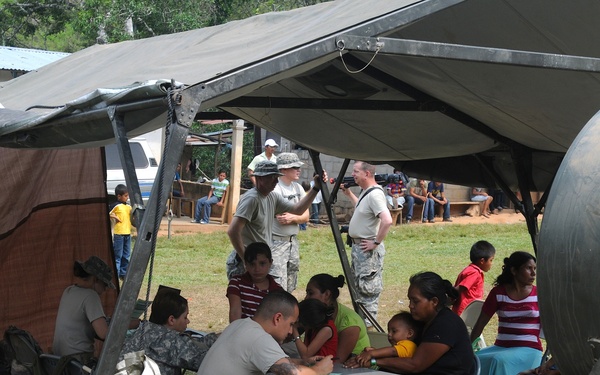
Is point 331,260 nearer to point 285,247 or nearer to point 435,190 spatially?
point 285,247

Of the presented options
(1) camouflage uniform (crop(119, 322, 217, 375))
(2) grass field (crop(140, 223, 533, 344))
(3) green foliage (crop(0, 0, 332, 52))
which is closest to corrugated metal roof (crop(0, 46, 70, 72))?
(3) green foliage (crop(0, 0, 332, 52))

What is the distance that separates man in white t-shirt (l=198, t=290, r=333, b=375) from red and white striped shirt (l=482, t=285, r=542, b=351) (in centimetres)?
200

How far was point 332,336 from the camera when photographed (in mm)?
5324

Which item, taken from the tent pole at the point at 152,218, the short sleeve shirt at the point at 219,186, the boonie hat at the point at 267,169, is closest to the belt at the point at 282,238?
the boonie hat at the point at 267,169

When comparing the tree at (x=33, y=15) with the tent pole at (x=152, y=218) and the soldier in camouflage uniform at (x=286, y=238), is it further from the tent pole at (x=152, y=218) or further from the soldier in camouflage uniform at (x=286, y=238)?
the tent pole at (x=152, y=218)

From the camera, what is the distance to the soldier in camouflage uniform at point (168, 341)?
4.85 metres

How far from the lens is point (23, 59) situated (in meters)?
19.3

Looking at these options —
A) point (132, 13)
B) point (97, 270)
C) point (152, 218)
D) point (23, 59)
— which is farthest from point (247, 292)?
point (132, 13)

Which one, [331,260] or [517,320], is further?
[331,260]

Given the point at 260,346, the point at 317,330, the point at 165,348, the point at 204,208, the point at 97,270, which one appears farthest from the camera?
the point at 204,208

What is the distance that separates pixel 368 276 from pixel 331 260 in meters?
5.52

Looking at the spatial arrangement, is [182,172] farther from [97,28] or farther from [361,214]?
[361,214]

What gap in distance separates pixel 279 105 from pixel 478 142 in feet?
5.86

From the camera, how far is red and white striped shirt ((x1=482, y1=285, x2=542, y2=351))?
5.98m
